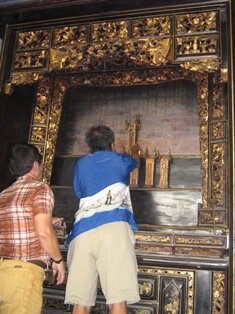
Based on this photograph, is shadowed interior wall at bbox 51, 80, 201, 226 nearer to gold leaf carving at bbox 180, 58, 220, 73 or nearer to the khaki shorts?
gold leaf carving at bbox 180, 58, 220, 73

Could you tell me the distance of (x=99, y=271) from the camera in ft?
7.37

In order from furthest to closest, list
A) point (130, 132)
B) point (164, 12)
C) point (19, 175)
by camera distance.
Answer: point (130, 132), point (164, 12), point (19, 175)

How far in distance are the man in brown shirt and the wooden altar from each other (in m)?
1.07

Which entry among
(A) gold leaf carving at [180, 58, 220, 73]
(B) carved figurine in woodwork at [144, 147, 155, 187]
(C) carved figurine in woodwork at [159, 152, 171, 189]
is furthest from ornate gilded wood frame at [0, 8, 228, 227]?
(B) carved figurine in woodwork at [144, 147, 155, 187]

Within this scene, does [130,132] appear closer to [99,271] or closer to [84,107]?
[84,107]

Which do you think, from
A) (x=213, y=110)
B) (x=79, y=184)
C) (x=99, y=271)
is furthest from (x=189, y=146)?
(x=99, y=271)

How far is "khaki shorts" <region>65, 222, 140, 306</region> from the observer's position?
2150 millimetres

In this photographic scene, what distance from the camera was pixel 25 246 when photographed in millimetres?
1944

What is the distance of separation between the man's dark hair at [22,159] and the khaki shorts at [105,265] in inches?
21.1

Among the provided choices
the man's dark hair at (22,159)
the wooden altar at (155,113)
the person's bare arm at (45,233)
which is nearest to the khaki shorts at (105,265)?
the person's bare arm at (45,233)

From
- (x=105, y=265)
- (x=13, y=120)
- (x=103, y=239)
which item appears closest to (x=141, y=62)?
(x=13, y=120)

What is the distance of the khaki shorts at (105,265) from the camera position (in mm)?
2150

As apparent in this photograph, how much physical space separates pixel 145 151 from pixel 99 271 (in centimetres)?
165

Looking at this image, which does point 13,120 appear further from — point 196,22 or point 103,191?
point 196,22
